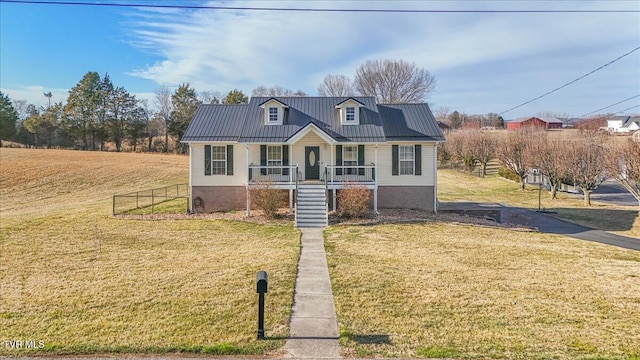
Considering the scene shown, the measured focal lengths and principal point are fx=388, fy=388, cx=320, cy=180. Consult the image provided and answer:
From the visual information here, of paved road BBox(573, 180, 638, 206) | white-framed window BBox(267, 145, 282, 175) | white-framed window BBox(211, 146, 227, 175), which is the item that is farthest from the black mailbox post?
paved road BBox(573, 180, 638, 206)

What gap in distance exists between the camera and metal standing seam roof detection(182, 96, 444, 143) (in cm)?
2031

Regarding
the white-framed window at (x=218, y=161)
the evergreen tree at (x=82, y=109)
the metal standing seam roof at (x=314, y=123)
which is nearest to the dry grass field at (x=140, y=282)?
the white-framed window at (x=218, y=161)

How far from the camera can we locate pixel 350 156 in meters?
20.7

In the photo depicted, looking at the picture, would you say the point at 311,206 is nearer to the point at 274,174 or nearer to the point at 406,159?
the point at 274,174

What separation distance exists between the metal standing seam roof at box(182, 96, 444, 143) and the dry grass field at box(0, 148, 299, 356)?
5.13 meters

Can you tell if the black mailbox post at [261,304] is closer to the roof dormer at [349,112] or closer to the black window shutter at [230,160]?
the black window shutter at [230,160]

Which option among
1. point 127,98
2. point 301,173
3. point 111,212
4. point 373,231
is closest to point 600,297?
point 373,231

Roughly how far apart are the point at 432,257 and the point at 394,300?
4.19m

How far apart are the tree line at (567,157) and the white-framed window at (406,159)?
10.8 metres

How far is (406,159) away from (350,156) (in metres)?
2.97

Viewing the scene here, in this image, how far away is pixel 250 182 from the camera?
1917cm

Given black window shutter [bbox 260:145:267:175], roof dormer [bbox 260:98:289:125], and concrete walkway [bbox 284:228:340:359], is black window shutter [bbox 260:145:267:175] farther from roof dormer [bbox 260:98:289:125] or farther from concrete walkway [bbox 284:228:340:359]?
concrete walkway [bbox 284:228:340:359]

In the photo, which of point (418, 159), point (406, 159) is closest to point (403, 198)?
point (406, 159)

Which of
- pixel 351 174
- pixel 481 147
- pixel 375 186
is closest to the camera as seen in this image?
pixel 375 186
